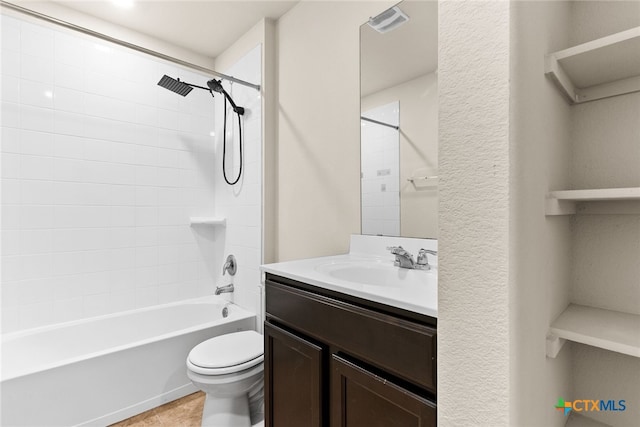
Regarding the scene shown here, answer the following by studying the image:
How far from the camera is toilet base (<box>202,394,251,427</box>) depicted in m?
1.62

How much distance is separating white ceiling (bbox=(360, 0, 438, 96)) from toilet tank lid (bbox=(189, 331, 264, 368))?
1493 millimetres

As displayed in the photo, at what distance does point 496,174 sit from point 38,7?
2.84 m

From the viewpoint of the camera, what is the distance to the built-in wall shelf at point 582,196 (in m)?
0.65

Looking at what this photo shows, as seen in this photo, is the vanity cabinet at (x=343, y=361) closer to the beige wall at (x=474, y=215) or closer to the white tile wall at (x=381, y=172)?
the beige wall at (x=474, y=215)

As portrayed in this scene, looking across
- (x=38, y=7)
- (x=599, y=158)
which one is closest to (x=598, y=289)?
(x=599, y=158)

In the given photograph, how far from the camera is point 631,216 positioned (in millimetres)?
822

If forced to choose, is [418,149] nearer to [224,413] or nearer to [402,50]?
[402,50]

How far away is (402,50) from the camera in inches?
59.6

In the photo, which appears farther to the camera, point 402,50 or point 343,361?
point 402,50

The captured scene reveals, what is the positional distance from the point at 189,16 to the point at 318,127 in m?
1.27

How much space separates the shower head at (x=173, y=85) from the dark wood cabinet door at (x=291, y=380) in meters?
1.69

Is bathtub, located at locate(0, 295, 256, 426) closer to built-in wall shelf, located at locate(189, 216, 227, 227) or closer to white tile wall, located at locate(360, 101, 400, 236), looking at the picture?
built-in wall shelf, located at locate(189, 216, 227, 227)

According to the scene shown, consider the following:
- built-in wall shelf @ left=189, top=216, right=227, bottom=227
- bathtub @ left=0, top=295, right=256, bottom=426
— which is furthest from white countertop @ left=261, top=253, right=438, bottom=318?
built-in wall shelf @ left=189, top=216, right=227, bottom=227

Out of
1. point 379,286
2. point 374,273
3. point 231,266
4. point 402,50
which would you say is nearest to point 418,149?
point 402,50
